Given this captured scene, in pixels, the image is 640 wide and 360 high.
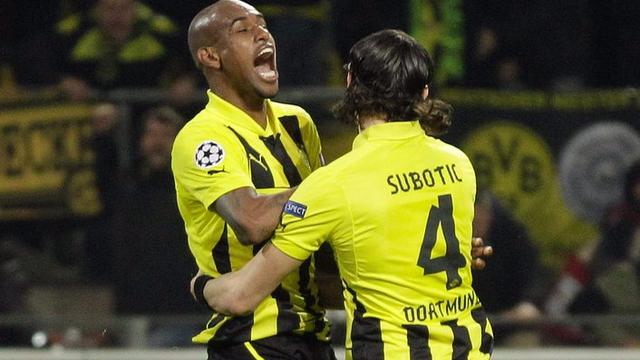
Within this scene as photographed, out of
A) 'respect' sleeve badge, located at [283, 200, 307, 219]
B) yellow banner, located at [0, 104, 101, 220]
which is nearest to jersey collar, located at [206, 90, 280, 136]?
'respect' sleeve badge, located at [283, 200, 307, 219]

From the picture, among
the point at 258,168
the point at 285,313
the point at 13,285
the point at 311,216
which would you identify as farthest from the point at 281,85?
the point at 311,216

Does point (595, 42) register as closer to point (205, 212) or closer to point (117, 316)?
point (117, 316)

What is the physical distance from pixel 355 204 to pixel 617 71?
4.67 metres

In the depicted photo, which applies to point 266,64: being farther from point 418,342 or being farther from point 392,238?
point 418,342

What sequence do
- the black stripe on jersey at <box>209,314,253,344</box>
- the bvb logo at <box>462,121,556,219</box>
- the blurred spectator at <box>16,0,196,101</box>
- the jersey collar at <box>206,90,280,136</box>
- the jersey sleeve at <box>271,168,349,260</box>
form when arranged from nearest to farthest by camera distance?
the jersey sleeve at <box>271,168,349,260</box>
the black stripe on jersey at <box>209,314,253,344</box>
the jersey collar at <box>206,90,280,136</box>
the bvb logo at <box>462,121,556,219</box>
the blurred spectator at <box>16,0,196,101</box>

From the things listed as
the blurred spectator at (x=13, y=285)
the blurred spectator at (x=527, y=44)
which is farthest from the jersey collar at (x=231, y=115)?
the blurred spectator at (x=527, y=44)

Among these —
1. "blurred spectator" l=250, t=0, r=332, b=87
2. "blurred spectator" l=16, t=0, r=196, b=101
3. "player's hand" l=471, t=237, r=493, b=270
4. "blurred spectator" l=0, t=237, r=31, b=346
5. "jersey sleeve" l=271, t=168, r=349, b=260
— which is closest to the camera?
"jersey sleeve" l=271, t=168, r=349, b=260

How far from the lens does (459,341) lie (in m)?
3.81

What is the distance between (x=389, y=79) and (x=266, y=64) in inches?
25.7

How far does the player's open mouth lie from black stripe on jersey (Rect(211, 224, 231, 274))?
18.4 inches

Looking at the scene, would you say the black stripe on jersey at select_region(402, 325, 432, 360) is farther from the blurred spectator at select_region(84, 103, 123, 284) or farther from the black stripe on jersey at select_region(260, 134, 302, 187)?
the blurred spectator at select_region(84, 103, 123, 284)

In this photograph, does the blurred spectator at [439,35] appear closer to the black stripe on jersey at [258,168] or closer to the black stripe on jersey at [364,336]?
the black stripe on jersey at [258,168]

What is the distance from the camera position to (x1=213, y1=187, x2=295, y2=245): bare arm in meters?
3.88

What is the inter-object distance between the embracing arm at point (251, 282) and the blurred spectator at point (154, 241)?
10.2 ft
